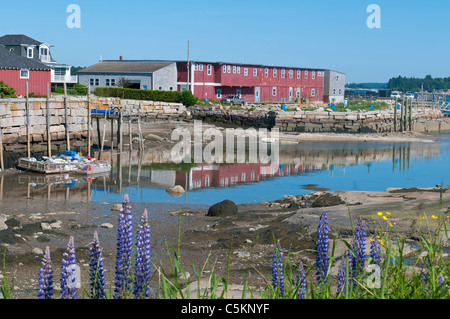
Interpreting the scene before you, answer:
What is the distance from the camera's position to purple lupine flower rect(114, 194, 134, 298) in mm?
4516

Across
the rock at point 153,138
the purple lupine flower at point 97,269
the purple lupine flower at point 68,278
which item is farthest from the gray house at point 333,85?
the purple lupine flower at point 68,278

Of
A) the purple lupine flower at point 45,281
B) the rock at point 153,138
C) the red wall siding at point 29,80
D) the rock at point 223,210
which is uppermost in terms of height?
the red wall siding at point 29,80

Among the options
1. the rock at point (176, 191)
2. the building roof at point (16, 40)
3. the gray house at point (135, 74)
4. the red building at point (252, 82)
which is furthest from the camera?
the red building at point (252, 82)

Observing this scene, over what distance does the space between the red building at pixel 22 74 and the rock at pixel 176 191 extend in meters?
23.7

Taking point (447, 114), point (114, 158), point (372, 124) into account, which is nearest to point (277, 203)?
point (114, 158)

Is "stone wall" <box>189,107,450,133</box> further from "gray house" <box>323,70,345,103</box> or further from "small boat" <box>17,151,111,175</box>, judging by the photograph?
"small boat" <box>17,151,111,175</box>

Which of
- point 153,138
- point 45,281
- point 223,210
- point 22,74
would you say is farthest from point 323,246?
point 22,74

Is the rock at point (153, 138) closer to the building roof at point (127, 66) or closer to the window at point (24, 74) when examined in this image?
the window at point (24, 74)

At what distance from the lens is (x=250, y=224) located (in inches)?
701

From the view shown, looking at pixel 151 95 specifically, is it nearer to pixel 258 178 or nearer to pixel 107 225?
pixel 258 178

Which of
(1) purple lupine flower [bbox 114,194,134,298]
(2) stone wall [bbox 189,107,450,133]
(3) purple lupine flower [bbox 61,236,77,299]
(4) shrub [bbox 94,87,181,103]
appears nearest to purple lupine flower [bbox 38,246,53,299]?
(3) purple lupine flower [bbox 61,236,77,299]

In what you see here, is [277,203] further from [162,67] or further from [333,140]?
[162,67]

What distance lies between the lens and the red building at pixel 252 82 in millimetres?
67875

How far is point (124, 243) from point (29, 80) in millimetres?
46249
